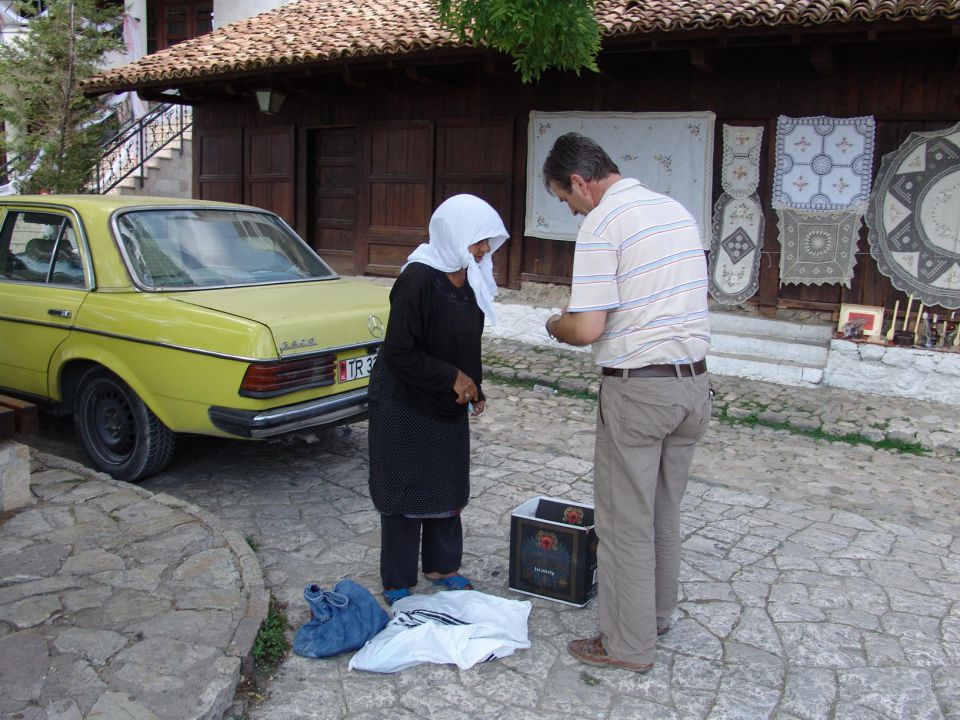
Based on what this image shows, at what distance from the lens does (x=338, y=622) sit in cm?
328

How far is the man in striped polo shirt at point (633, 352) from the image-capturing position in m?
2.90

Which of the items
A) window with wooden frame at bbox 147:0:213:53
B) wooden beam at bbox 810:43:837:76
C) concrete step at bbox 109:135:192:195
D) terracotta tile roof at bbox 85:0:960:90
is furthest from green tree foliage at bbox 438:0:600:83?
window with wooden frame at bbox 147:0:213:53

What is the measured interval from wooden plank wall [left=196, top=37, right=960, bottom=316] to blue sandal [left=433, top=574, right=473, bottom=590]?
18.8ft

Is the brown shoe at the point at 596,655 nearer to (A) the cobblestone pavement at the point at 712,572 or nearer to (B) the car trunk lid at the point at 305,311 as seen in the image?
(A) the cobblestone pavement at the point at 712,572

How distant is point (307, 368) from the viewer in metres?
4.56

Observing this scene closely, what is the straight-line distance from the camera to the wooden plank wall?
7.70m

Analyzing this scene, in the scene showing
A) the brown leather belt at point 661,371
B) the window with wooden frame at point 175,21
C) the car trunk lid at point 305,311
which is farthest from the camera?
the window with wooden frame at point 175,21

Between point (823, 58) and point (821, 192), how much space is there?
4.03 feet

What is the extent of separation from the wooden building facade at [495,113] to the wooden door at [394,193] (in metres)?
0.02

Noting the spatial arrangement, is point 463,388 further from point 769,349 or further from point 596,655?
point 769,349

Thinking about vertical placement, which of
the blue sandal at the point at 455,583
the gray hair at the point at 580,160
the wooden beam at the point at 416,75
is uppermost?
the wooden beam at the point at 416,75

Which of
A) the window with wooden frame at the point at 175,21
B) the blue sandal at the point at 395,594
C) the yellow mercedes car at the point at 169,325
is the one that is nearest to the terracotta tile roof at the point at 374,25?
the yellow mercedes car at the point at 169,325

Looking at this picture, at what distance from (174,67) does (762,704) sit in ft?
34.6

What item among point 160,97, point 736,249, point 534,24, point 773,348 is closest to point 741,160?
point 736,249
